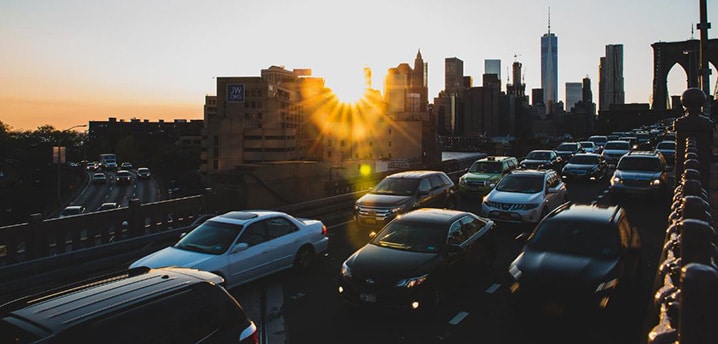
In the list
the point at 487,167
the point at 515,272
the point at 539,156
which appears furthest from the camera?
the point at 539,156

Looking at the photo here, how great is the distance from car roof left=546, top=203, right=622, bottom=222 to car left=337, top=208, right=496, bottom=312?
1.62 m

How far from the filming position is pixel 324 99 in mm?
180250

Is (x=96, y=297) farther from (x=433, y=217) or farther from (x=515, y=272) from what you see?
(x=433, y=217)

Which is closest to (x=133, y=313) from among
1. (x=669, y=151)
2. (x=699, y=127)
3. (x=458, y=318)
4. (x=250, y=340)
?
(x=250, y=340)

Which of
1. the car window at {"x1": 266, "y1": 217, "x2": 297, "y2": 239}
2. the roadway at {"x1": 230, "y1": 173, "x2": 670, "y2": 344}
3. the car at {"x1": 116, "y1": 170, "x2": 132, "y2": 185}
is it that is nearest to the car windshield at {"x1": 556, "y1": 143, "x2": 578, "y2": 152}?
the roadway at {"x1": 230, "y1": 173, "x2": 670, "y2": 344}

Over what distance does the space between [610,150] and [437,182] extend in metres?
22.0

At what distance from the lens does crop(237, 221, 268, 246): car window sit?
9.91 m

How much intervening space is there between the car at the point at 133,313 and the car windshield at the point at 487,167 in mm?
18540

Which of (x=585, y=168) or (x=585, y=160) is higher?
(x=585, y=160)

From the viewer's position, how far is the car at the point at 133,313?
4.32 metres

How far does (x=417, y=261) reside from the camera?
8.43 metres

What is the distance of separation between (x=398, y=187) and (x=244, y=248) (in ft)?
26.6

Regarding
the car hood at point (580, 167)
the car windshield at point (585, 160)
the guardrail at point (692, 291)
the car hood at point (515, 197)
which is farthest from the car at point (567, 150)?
the guardrail at point (692, 291)

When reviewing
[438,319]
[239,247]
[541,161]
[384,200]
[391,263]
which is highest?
[541,161]
